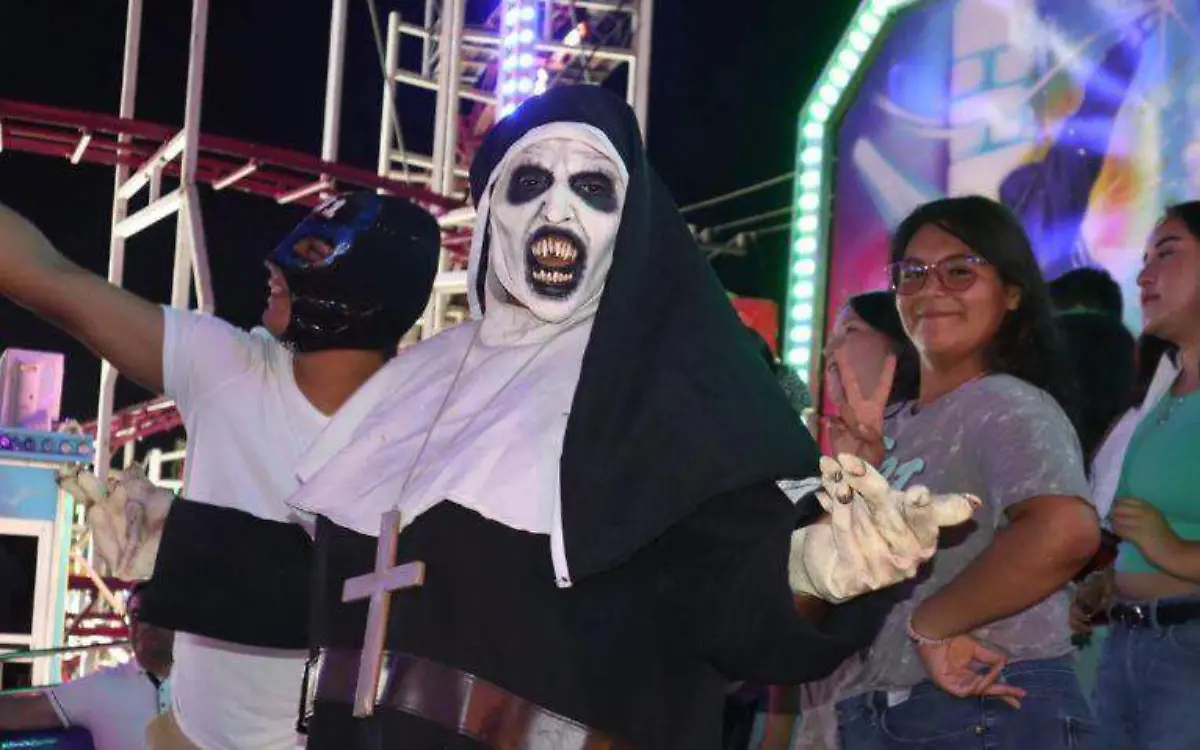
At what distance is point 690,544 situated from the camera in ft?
7.09

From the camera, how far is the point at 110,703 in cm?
465

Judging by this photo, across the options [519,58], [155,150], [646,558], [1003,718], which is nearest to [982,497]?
[1003,718]

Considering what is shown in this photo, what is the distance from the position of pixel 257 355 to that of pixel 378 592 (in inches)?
55.5

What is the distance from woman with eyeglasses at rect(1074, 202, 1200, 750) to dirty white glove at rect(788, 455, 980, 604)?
152 centimetres

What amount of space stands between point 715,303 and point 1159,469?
5.34 ft

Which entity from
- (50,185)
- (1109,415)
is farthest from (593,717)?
(50,185)

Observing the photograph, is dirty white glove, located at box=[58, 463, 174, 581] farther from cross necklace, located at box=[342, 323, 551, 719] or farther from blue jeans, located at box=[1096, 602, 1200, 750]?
blue jeans, located at box=[1096, 602, 1200, 750]

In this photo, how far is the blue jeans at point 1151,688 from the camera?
3.17 meters

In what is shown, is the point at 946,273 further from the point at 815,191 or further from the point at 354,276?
the point at 815,191

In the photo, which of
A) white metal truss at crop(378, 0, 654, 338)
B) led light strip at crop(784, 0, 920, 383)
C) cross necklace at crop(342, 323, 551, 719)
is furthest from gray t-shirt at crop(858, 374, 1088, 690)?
white metal truss at crop(378, 0, 654, 338)

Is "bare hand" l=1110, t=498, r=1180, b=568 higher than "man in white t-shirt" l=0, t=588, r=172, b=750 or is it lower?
higher

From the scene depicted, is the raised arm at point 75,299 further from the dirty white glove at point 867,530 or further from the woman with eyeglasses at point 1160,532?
the woman with eyeglasses at point 1160,532

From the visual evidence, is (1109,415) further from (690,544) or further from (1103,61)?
(1103,61)

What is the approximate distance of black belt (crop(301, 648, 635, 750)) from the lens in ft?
6.84
